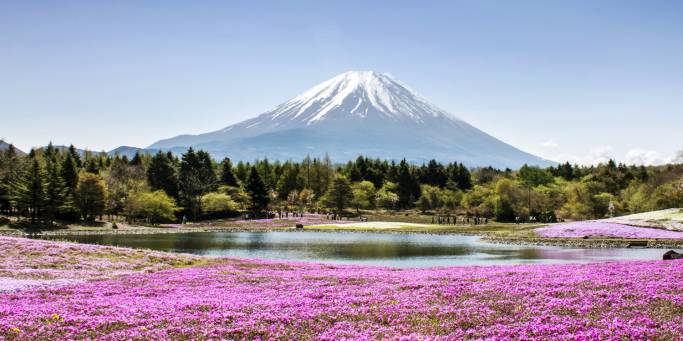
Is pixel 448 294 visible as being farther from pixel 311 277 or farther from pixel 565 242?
pixel 565 242

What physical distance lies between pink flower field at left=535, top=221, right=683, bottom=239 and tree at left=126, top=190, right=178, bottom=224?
65.2 meters

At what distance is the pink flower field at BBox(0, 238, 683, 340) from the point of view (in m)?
14.8

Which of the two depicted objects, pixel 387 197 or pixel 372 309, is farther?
pixel 387 197

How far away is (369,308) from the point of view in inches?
706

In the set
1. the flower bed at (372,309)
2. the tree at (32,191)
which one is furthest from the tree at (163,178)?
the flower bed at (372,309)

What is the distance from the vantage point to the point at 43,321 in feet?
53.4

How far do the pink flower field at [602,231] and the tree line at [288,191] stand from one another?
26579 mm

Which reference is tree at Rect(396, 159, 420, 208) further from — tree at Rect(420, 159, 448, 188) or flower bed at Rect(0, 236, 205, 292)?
flower bed at Rect(0, 236, 205, 292)

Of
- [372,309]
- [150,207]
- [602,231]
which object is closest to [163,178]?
[150,207]

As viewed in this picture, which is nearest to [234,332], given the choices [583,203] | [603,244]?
[603,244]

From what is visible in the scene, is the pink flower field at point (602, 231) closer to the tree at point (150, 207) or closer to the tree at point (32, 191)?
the tree at point (150, 207)

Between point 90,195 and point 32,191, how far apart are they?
1181 cm

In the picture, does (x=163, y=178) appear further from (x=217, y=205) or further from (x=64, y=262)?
(x=64, y=262)

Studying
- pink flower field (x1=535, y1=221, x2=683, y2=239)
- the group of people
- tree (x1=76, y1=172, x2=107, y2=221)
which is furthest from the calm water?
the group of people
